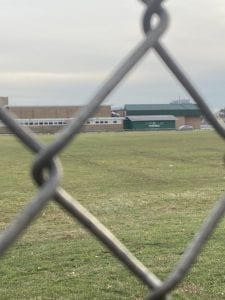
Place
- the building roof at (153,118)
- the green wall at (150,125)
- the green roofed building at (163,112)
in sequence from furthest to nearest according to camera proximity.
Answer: the green roofed building at (163,112) < the building roof at (153,118) < the green wall at (150,125)

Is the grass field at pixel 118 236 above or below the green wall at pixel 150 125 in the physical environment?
above

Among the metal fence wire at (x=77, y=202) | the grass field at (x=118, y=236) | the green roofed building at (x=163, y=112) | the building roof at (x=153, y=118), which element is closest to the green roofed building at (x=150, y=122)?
the building roof at (x=153, y=118)

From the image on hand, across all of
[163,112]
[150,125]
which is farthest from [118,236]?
[163,112]

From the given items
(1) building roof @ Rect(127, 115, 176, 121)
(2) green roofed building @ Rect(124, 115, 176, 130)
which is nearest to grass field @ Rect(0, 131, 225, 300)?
(2) green roofed building @ Rect(124, 115, 176, 130)

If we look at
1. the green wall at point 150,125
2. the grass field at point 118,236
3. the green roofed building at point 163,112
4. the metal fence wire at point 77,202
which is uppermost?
the metal fence wire at point 77,202

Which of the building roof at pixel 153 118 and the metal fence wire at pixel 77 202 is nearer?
the metal fence wire at pixel 77 202

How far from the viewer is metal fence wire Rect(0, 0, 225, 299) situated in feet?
3.43

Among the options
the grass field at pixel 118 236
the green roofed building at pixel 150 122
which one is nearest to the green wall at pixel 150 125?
the green roofed building at pixel 150 122

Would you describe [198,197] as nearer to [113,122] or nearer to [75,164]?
[75,164]

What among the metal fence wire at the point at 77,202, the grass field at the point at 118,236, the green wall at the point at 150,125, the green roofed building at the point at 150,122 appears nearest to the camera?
the metal fence wire at the point at 77,202

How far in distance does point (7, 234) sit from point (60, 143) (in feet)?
0.67

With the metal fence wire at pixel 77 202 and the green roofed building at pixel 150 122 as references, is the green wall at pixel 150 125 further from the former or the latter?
the metal fence wire at pixel 77 202

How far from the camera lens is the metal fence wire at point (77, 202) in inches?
41.1

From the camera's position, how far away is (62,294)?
6.18 meters
